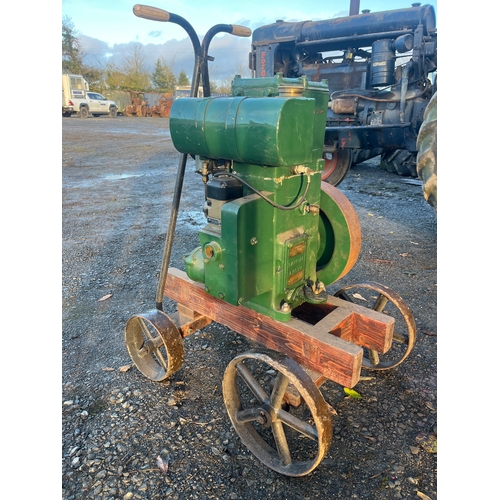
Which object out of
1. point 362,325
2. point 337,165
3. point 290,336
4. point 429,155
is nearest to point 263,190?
point 290,336

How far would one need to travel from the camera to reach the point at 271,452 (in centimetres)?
→ 177

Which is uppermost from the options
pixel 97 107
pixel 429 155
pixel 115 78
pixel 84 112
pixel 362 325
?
pixel 115 78

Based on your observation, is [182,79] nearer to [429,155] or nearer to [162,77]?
[162,77]

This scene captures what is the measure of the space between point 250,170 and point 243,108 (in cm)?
27

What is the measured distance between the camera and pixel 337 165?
7031 mm

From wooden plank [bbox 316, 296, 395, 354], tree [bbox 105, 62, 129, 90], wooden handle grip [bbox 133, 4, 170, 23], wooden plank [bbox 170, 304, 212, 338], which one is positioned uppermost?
tree [bbox 105, 62, 129, 90]

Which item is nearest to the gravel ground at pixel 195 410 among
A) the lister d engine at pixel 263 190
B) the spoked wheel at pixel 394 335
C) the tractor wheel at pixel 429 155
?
the spoked wheel at pixel 394 335

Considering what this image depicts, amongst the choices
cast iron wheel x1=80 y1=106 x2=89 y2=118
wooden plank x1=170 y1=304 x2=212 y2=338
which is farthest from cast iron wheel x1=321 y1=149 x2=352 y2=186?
cast iron wheel x1=80 y1=106 x2=89 y2=118

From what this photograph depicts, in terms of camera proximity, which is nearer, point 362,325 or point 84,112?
point 362,325

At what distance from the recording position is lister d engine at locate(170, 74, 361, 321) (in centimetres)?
159

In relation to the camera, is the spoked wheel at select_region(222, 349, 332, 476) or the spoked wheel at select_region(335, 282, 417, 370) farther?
the spoked wheel at select_region(335, 282, 417, 370)

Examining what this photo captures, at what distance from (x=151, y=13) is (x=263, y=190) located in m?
0.99

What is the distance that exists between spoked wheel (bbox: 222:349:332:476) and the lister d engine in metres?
0.32

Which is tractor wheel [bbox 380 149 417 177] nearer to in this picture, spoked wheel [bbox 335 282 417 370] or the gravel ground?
the gravel ground
